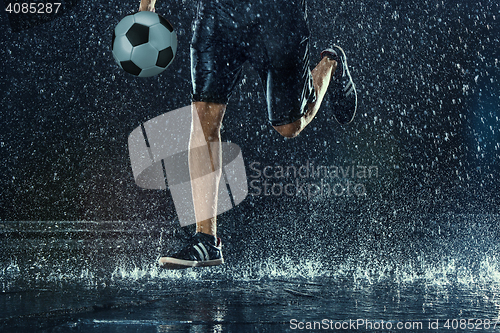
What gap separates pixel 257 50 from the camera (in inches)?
61.4

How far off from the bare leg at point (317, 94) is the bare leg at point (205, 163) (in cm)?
32

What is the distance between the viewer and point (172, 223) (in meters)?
3.63

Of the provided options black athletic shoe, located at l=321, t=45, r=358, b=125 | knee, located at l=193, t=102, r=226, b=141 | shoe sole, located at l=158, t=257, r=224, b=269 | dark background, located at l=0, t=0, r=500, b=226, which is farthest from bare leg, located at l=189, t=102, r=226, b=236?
dark background, located at l=0, t=0, r=500, b=226

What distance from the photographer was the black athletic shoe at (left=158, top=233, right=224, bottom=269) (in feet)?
4.38

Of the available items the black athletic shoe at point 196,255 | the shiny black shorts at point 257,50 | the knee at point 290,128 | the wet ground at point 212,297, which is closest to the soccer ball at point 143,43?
the shiny black shorts at point 257,50

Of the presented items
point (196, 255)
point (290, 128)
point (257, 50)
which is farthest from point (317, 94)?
point (196, 255)

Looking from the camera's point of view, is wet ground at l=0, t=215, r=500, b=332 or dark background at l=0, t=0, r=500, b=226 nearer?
wet ground at l=0, t=215, r=500, b=332

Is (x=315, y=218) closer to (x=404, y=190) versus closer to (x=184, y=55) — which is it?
(x=404, y=190)

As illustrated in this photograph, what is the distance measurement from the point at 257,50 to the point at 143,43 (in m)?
0.41

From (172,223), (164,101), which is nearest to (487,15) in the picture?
(164,101)

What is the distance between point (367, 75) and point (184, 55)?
1.35m

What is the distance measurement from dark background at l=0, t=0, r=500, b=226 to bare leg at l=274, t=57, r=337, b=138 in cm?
123

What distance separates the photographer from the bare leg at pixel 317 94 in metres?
1.70

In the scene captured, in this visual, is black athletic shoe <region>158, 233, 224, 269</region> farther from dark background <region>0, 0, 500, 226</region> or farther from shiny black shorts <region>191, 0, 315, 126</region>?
dark background <region>0, 0, 500, 226</region>
